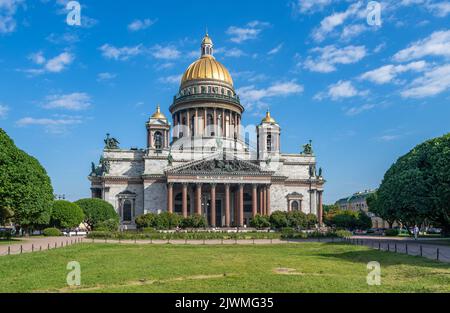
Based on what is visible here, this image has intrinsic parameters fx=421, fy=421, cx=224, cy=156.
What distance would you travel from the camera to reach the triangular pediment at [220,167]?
79.9 metres

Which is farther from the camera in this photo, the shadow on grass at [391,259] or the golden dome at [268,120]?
the golden dome at [268,120]

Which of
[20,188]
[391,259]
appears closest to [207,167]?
[20,188]

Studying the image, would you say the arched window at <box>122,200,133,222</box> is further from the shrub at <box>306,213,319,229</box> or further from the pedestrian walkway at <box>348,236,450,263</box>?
the pedestrian walkway at <box>348,236,450,263</box>

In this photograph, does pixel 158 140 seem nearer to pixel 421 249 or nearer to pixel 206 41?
pixel 206 41

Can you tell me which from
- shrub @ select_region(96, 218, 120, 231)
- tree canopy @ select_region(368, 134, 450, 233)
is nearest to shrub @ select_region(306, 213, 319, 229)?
tree canopy @ select_region(368, 134, 450, 233)

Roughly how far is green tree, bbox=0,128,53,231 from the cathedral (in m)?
31.0

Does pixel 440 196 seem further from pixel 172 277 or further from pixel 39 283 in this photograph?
pixel 39 283

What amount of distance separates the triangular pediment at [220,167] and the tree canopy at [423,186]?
114 feet

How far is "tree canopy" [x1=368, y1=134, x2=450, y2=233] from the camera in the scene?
4050cm

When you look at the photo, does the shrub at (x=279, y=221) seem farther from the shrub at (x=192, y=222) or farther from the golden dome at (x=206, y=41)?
the golden dome at (x=206, y=41)

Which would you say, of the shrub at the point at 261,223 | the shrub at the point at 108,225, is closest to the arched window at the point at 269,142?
the shrub at the point at 261,223

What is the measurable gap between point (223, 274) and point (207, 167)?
59.9 metres
